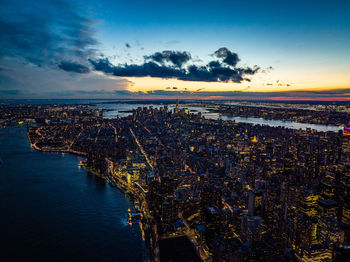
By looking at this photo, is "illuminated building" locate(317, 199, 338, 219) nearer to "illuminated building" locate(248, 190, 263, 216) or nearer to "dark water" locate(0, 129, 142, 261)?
"illuminated building" locate(248, 190, 263, 216)

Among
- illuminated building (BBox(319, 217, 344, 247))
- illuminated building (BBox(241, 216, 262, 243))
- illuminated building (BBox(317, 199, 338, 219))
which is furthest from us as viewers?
illuminated building (BBox(317, 199, 338, 219))

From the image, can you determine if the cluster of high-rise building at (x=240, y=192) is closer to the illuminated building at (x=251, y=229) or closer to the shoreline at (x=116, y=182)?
the illuminated building at (x=251, y=229)

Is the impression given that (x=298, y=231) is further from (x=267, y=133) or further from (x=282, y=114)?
(x=282, y=114)

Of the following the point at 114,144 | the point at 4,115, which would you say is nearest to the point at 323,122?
the point at 114,144

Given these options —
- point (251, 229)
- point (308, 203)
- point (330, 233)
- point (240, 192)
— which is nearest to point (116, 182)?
point (240, 192)

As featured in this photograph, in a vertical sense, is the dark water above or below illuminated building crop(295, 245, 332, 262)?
above

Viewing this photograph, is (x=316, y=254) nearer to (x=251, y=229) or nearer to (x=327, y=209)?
(x=251, y=229)

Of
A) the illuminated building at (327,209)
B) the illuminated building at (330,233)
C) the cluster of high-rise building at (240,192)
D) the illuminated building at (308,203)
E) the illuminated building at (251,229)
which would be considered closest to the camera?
the cluster of high-rise building at (240,192)

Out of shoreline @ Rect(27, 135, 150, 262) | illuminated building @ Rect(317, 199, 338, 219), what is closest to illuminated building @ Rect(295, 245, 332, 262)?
illuminated building @ Rect(317, 199, 338, 219)

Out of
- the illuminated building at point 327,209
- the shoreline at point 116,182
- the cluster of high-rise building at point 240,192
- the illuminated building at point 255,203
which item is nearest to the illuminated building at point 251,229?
the cluster of high-rise building at point 240,192
